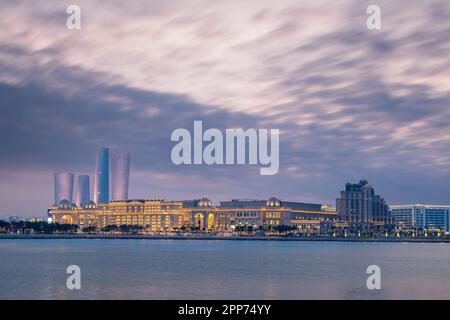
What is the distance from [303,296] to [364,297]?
469 cm

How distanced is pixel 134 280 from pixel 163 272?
9892mm

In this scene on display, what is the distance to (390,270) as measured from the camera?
3159 inches

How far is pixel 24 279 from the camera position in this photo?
6425 centimetres
